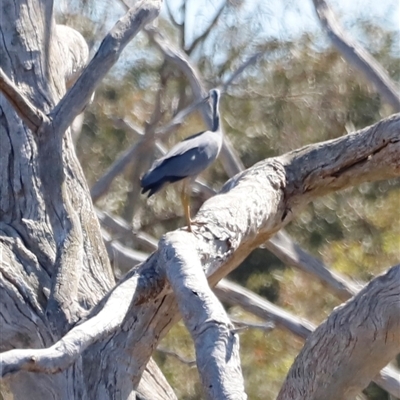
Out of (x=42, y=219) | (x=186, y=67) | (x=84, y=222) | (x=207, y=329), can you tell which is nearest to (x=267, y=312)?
(x=186, y=67)

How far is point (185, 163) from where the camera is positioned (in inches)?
174

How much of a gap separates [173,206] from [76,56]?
3.94 m

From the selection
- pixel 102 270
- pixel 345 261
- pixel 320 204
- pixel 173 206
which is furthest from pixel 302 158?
pixel 173 206

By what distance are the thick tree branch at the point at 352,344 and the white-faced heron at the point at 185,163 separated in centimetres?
131

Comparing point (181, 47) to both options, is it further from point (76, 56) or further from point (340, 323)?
point (340, 323)

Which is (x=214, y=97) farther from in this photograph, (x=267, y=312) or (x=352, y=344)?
(x=352, y=344)

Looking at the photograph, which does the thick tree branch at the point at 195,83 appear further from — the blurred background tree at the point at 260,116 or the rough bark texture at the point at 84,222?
the rough bark texture at the point at 84,222

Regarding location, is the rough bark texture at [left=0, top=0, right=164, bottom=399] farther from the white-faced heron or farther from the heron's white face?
the heron's white face

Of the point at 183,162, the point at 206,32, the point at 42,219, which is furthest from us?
the point at 206,32

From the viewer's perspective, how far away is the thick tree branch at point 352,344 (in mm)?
2807

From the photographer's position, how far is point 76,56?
4.12 m

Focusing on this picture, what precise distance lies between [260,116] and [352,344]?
17.2 ft

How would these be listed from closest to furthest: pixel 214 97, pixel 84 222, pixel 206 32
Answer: pixel 84 222 < pixel 214 97 < pixel 206 32

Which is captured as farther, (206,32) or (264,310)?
(206,32)
